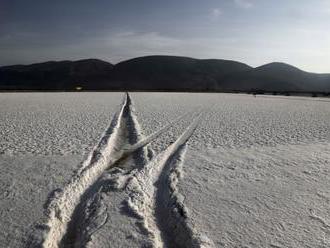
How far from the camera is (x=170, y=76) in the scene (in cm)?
17288

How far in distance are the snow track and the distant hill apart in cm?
14238

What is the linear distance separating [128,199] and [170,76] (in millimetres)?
170219

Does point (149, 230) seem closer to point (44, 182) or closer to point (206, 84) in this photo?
point (44, 182)

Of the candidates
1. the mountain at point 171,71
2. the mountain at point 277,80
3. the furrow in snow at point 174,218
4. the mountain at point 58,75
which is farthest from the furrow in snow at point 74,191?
the mountain at point 58,75

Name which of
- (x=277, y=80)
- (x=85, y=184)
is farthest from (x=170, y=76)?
(x=85, y=184)

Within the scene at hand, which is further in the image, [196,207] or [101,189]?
[101,189]

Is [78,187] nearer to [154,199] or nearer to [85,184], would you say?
[85,184]

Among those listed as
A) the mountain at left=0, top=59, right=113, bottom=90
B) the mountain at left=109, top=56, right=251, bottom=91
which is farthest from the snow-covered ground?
the mountain at left=0, top=59, right=113, bottom=90

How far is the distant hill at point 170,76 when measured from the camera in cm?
15200

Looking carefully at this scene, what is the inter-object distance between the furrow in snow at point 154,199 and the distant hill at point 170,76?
469ft

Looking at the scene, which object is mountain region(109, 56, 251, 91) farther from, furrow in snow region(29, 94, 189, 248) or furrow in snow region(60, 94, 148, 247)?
furrow in snow region(60, 94, 148, 247)

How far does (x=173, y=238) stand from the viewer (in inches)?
138

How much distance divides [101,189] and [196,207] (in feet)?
4.45

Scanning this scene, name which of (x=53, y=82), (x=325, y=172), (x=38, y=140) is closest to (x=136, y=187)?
(x=325, y=172)
